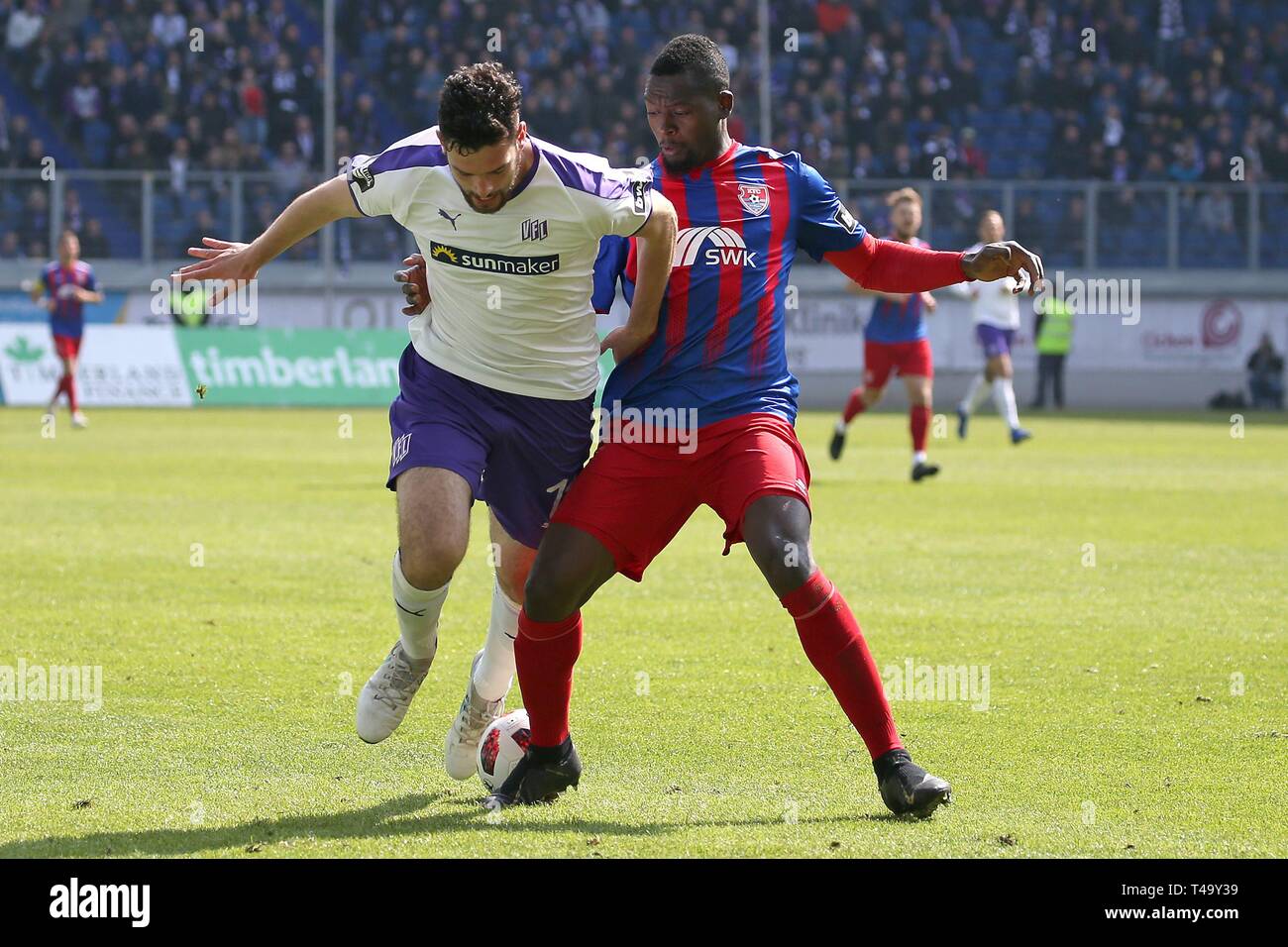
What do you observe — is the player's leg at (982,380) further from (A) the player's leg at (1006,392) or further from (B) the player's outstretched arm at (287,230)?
(B) the player's outstretched arm at (287,230)

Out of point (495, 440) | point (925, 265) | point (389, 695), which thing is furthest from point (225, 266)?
point (925, 265)

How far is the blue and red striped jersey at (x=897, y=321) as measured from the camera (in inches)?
651

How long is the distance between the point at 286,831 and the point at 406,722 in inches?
63.4

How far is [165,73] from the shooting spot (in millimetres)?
32625

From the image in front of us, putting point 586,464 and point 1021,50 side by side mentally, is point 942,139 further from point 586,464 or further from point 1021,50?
point 586,464

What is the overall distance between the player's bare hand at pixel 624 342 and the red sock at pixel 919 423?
11.2 meters

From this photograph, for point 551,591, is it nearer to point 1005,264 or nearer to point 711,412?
point 711,412

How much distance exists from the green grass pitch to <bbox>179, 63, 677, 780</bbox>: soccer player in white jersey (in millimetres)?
499

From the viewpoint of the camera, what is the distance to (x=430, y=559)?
5.11m

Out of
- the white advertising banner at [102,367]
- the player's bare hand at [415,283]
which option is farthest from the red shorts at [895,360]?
the white advertising banner at [102,367]

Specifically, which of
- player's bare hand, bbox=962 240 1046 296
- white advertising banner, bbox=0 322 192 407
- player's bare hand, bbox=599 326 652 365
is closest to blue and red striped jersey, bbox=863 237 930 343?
player's bare hand, bbox=962 240 1046 296

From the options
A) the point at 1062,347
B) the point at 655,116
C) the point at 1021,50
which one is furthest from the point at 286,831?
the point at 1021,50

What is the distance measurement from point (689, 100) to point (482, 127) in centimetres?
80

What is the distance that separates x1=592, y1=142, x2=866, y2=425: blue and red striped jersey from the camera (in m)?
5.39
